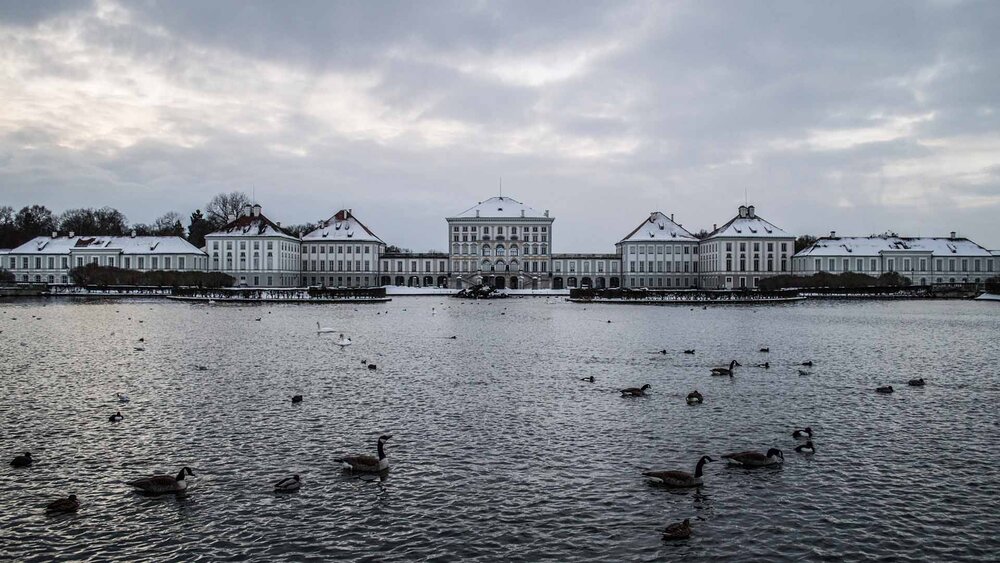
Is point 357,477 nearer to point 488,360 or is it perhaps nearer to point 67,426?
point 67,426

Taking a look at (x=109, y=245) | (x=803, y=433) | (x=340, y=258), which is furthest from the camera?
(x=340, y=258)

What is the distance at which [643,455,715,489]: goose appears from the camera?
39.2 feet

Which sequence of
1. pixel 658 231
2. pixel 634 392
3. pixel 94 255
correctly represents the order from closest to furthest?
pixel 634 392, pixel 94 255, pixel 658 231

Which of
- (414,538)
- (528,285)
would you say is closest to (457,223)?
(528,285)

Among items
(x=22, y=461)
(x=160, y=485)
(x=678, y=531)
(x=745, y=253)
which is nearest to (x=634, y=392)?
(x=678, y=531)

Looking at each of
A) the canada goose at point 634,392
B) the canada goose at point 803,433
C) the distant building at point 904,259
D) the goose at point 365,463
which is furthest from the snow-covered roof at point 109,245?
the canada goose at point 803,433

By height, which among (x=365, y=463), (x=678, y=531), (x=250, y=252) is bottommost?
(x=678, y=531)

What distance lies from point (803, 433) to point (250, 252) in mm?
112568

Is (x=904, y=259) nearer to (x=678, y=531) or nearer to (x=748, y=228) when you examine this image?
(x=748, y=228)

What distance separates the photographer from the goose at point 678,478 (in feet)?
39.2

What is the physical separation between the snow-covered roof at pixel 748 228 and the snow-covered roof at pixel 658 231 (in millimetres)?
7711

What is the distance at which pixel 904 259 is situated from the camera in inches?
4914

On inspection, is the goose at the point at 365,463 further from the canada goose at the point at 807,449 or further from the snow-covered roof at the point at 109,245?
the snow-covered roof at the point at 109,245

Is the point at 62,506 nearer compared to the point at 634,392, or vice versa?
the point at 62,506
